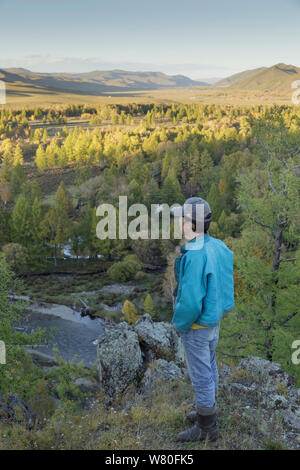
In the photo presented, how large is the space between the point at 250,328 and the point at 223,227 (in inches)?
1215

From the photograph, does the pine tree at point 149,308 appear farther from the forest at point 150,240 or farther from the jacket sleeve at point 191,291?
the jacket sleeve at point 191,291

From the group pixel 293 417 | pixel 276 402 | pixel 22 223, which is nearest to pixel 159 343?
pixel 276 402

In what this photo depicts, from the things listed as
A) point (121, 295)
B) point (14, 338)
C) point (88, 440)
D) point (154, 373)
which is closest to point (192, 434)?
point (88, 440)

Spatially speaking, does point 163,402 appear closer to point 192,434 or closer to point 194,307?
point 192,434

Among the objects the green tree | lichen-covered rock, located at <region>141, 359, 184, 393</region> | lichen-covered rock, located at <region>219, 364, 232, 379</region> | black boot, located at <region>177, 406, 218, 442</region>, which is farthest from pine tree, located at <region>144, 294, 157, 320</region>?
black boot, located at <region>177, 406, 218, 442</region>

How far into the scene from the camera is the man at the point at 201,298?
382 centimetres

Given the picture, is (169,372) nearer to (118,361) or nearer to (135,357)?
(135,357)

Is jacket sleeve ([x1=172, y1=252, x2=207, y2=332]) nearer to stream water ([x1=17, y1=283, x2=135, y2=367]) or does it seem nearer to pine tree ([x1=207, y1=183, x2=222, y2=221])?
stream water ([x1=17, y1=283, x2=135, y2=367])

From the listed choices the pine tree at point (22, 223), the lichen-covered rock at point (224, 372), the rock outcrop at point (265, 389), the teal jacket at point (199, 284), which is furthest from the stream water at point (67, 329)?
the teal jacket at point (199, 284)

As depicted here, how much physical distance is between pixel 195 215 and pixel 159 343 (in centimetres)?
760

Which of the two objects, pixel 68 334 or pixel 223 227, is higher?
pixel 223 227

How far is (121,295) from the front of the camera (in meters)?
39.5

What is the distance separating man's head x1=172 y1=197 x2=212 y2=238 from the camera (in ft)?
13.0

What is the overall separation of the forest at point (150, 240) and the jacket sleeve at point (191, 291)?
7.40 m
